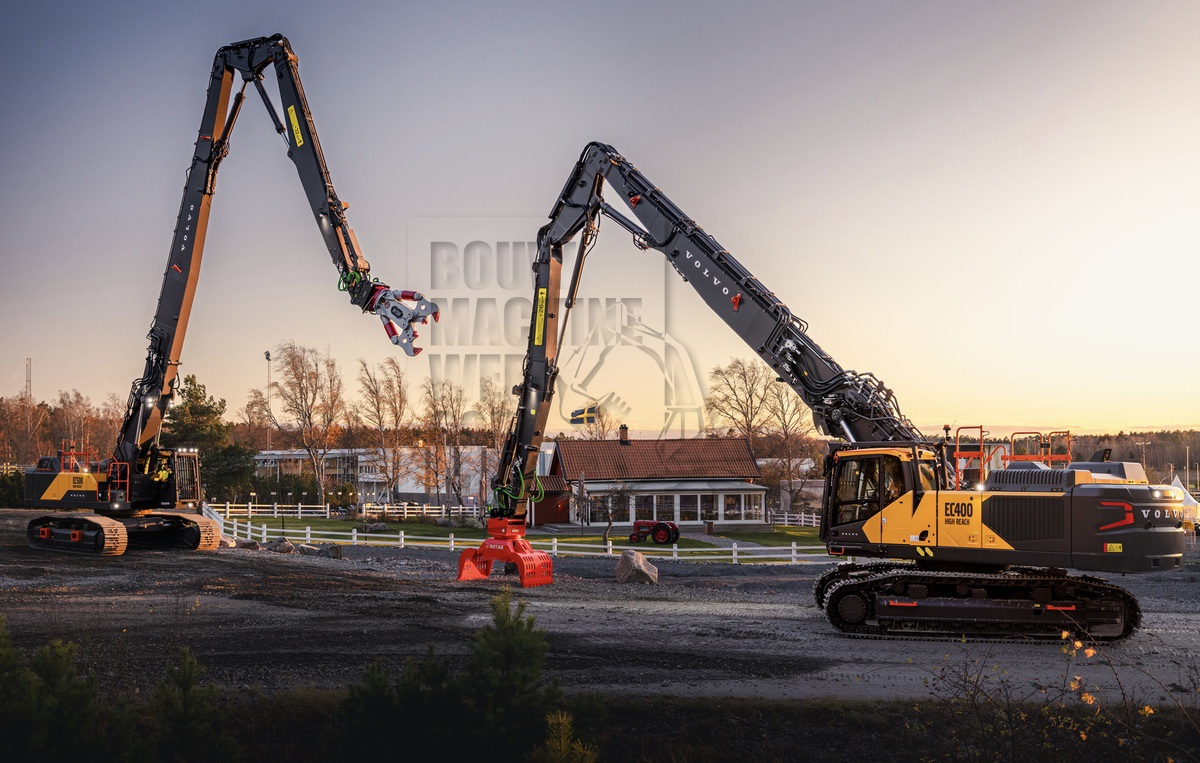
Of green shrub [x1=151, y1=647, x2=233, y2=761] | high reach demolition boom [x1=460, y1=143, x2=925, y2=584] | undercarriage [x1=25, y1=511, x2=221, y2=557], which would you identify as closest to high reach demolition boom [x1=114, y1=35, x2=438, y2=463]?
undercarriage [x1=25, y1=511, x2=221, y2=557]

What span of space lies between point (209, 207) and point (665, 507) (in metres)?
31.5

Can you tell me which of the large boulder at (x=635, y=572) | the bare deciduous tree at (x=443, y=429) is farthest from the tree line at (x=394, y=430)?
the large boulder at (x=635, y=572)

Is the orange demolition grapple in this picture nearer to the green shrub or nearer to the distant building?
the green shrub

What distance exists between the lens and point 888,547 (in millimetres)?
14641

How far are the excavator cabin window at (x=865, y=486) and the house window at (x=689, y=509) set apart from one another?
117ft

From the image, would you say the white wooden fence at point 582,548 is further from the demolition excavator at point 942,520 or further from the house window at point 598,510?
the demolition excavator at point 942,520

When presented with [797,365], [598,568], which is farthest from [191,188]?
[797,365]

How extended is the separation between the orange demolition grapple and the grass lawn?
23346 mm

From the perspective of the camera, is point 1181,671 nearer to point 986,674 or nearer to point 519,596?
point 986,674

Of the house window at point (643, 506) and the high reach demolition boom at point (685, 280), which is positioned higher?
the high reach demolition boom at point (685, 280)

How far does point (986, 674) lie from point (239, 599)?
48.5 ft

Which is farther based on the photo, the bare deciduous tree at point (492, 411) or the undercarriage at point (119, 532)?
the bare deciduous tree at point (492, 411)

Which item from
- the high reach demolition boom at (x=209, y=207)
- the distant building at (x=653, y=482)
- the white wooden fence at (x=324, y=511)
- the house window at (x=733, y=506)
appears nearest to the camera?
the high reach demolition boom at (x=209, y=207)

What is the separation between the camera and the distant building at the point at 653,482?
50.1m
